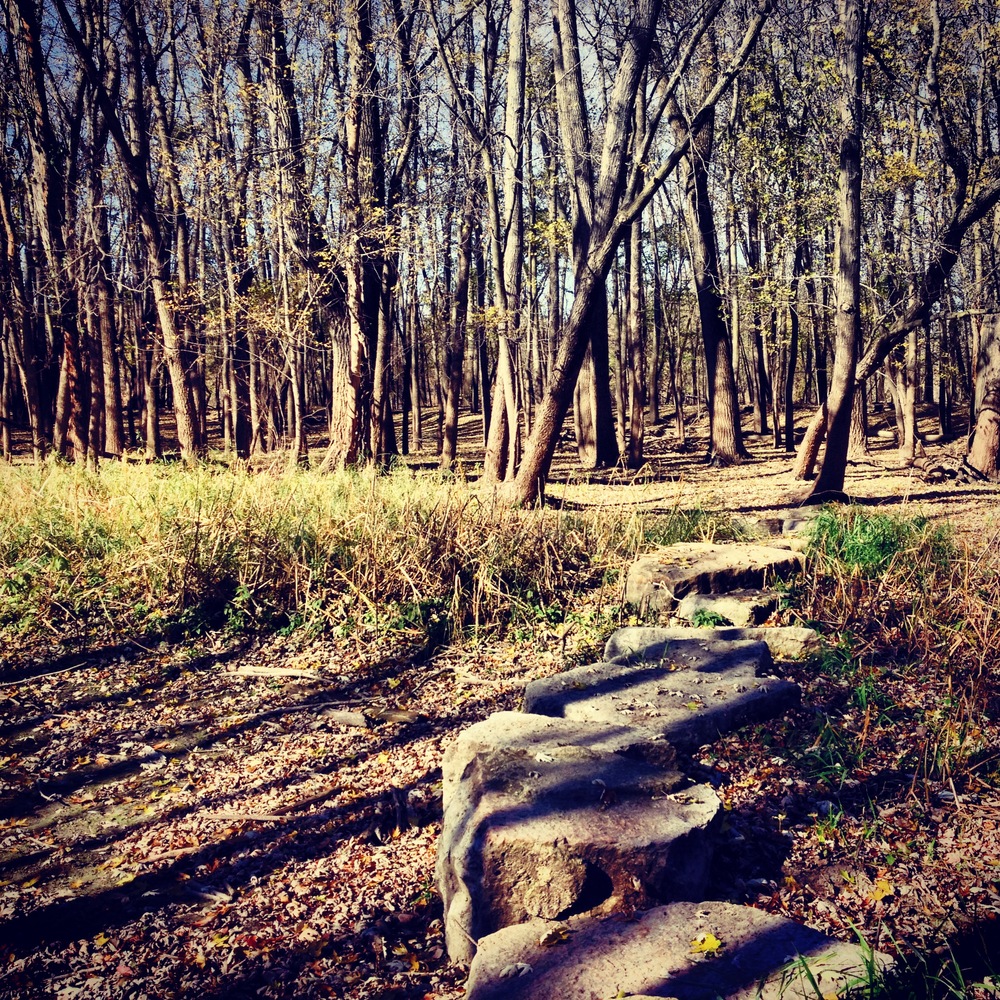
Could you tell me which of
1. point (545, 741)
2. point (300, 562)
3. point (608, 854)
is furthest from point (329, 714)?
point (608, 854)

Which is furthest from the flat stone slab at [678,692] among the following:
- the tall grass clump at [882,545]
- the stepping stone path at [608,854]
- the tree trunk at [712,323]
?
the tree trunk at [712,323]

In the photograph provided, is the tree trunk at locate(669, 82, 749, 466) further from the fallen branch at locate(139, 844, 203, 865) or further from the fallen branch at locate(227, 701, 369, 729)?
the fallen branch at locate(139, 844, 203, 865)

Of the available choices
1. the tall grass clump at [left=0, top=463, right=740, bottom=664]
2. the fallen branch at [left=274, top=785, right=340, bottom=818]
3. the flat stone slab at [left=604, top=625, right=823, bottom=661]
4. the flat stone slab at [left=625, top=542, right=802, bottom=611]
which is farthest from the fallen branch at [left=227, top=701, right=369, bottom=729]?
the flat stone slab at [left=625, top=542, right=802, bottom=611]

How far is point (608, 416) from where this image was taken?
16531 millimetres

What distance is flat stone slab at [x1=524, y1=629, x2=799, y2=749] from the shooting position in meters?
3.70

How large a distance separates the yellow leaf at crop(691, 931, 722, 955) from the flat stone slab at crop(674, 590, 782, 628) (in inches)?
117

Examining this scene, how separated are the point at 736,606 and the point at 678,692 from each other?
52.7 inches

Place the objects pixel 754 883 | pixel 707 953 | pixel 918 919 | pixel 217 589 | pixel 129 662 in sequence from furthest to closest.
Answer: pixel 217 589 < pixel 129 662 < pixel 754 883 < pixel 918 919 < pixel 707 953

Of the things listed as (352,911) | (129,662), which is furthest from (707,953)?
(129,662)

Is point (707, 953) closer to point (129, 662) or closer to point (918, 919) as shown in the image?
point (918, 919)

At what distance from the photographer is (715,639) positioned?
464cm

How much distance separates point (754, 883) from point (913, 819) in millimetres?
743

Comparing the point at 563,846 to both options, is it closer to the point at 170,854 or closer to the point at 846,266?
the point at 170,854

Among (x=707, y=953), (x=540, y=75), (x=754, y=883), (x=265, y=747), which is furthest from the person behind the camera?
(x=540, y=75)
